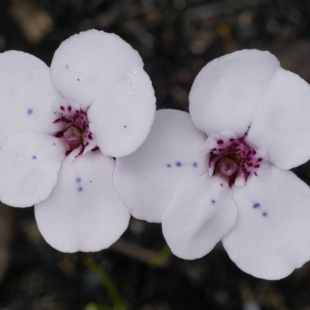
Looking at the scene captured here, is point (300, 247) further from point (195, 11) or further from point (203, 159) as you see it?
point (195, 11)

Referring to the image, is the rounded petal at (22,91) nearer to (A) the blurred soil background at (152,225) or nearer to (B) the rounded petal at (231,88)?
(B) the rounded petal at (231,88)

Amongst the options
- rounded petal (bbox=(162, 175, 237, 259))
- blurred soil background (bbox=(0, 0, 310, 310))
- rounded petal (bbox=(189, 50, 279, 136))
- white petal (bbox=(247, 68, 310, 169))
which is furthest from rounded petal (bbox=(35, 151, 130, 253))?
blurred soil background (bbox=(0, 0, 310, 310))

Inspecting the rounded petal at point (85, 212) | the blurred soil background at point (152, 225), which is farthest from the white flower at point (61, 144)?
the blurred soil background at point (152, 225)

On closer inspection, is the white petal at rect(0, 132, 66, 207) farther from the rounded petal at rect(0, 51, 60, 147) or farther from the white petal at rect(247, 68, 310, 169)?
the white petal at rect(247, 68, 310, 169)

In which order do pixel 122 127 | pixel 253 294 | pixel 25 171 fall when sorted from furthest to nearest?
pixel 253 294, pixel 25 171, pixel 122 127

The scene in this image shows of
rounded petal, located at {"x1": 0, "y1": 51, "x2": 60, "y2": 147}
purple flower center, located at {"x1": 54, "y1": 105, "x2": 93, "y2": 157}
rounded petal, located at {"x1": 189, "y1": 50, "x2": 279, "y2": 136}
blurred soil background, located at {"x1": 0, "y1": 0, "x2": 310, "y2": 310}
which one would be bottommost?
blurred soil background, located at {"x1": 0, "y1": 0, "x2": 310, "y2": 310}

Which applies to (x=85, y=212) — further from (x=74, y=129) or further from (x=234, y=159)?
(x=234, y=159)

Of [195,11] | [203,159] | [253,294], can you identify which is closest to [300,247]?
[203,159]

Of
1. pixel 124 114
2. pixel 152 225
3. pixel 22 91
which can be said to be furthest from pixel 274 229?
pixel 152 225
